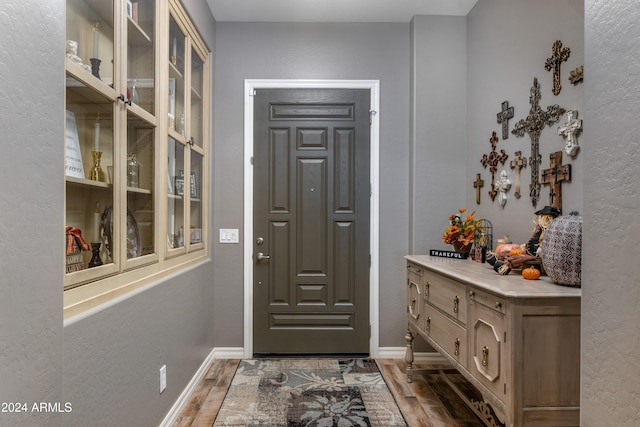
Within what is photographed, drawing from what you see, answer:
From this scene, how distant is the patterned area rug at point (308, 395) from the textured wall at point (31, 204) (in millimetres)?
1411

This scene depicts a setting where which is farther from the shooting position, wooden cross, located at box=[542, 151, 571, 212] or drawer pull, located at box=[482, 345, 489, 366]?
wooden cross, located at box=[542, 151, 571, 212]

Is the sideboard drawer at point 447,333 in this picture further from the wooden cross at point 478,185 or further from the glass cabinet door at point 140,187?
the glass cabinet door at point 140,187

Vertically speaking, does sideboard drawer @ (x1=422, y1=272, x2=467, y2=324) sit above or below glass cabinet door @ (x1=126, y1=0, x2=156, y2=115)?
below

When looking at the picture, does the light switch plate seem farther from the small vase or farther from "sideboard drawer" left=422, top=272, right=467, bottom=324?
the small vase

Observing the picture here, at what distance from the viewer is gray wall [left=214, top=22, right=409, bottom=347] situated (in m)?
3.18

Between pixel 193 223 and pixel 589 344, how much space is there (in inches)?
93.4

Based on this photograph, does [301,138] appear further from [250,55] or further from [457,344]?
[457,344]

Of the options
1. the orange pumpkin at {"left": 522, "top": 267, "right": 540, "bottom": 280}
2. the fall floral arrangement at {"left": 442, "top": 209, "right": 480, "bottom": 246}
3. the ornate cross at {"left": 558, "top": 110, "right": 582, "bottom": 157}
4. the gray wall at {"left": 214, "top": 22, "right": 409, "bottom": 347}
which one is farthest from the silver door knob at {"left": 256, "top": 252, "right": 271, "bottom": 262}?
the ornate cross at {"left": 558, "top": 110, "right": 582, "bottom": 157}

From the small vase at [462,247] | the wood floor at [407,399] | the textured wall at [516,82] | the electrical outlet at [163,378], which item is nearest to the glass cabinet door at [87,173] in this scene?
the electrical outlet at [163,378]

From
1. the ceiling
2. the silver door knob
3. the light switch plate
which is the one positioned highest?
the ceiling

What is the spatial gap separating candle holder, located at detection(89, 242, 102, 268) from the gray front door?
171cm

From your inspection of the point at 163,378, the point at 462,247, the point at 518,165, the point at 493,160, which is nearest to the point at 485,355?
the point at 462,247

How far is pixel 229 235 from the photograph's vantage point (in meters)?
3.19

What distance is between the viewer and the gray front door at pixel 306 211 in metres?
3.16
